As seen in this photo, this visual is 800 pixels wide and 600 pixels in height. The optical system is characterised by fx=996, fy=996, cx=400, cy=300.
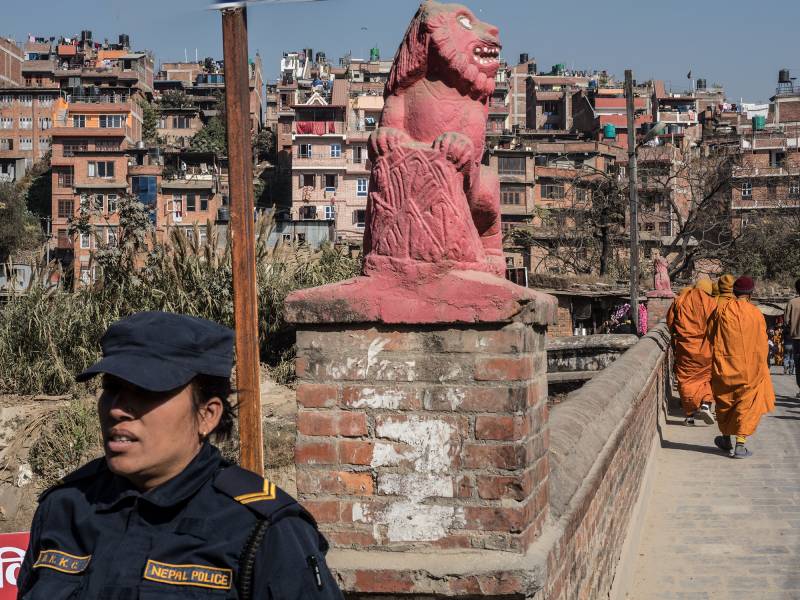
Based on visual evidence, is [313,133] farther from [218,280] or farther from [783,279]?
[218,280]

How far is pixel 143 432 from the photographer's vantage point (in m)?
2.22

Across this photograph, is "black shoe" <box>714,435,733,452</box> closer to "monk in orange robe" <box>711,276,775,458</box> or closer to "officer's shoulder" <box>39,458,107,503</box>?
"monk in orange robe" <box>711,276,775,458</box>

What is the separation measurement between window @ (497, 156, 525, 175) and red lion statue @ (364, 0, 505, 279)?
5819cm

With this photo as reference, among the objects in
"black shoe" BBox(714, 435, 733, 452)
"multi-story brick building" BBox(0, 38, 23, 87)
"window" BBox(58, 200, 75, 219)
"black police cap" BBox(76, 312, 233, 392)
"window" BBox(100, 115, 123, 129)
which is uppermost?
"multi-story brick building" BBox(0, 38, 23, 87)

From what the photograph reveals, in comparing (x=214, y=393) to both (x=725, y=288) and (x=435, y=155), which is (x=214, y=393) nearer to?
(x=435, y=155)

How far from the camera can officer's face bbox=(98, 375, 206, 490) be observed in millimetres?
2221

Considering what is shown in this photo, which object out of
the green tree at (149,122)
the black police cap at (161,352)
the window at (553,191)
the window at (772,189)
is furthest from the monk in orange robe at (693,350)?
the green tree at (149,122)

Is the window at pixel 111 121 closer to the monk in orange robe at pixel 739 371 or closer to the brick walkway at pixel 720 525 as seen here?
the brick walkway at pixel 720 525

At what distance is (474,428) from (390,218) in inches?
34.6

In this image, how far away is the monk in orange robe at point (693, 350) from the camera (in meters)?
13.0

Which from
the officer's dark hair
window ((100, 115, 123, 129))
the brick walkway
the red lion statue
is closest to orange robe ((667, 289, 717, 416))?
the brick walkway

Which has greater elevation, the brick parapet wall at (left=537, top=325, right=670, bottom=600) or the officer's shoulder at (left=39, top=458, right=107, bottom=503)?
the officer's shoulder at (left=39, top=458, right=107, bottom=503)

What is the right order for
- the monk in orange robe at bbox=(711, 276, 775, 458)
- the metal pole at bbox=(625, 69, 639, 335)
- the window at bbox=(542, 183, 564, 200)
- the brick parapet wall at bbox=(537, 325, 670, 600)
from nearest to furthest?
the brick parapet wall at bbox=(537, 325, 670, 600), the monk in orange robe at bbox=(711, 276, 775, 458), the metal pole at bbox=(625, 69, 639, 335), the window at bbox=(542, 183, 564, 200)

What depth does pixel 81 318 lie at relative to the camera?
1191cm
